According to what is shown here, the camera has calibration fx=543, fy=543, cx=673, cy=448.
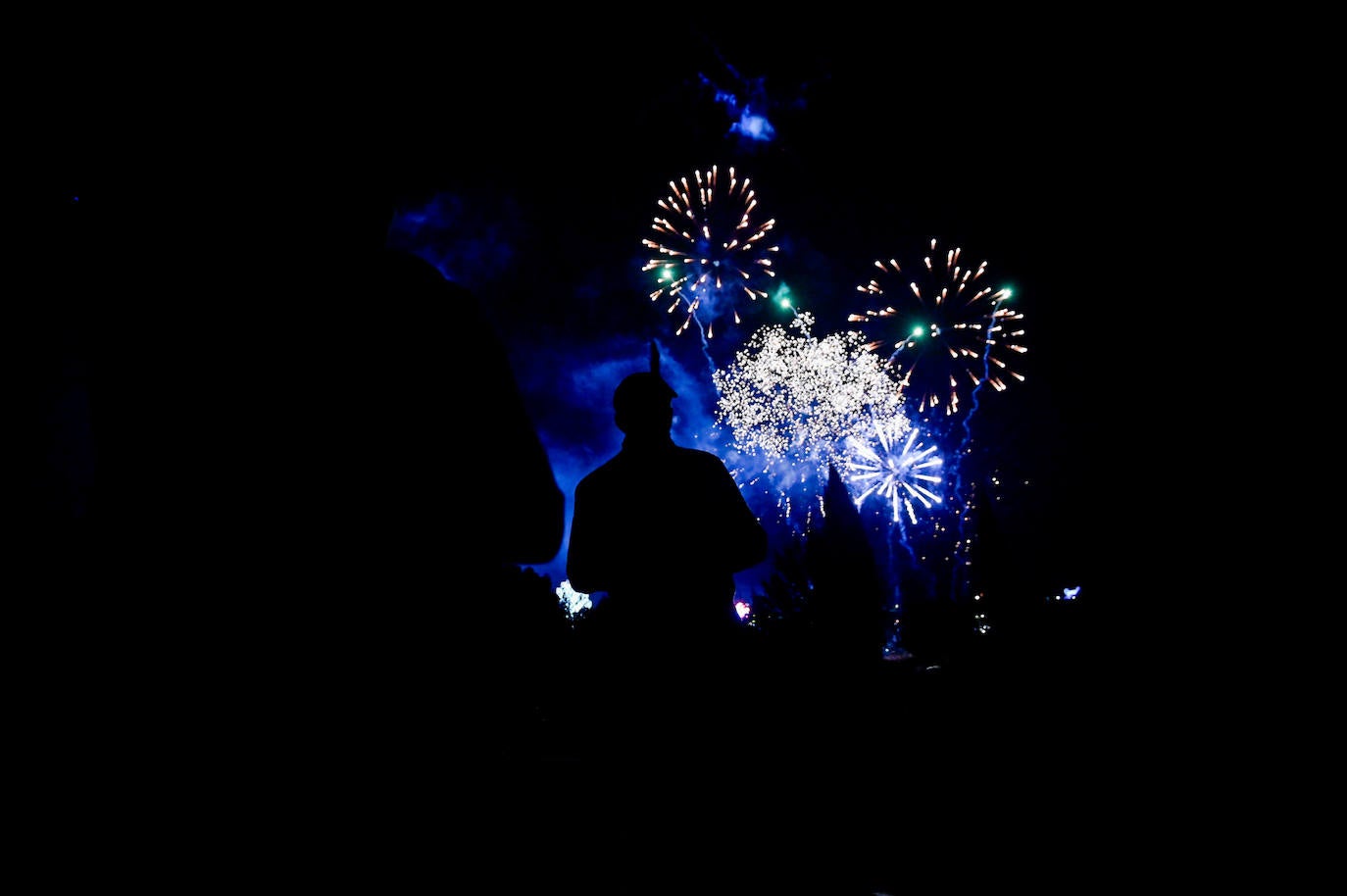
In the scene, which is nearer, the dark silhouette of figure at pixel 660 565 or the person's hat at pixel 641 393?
the dark silhouette of figure at pixel 660 565

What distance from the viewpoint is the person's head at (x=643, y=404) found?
11.1 ft

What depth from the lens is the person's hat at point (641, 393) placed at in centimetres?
340

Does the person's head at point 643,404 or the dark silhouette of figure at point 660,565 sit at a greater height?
the person's head at point 643,404

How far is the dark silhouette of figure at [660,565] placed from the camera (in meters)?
2.95

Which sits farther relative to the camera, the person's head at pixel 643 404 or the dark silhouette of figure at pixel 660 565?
the person's head at pixel 643 404

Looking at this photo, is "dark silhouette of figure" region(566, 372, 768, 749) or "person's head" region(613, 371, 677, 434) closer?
"dark silhouette of figure" region(566, 372, 768, 749)

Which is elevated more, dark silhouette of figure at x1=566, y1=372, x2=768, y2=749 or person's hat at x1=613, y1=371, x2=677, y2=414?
person's hat at x1=613, y1=371, x2=677, y2=414

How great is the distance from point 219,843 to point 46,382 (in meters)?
4.47

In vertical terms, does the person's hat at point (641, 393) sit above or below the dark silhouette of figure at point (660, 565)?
above

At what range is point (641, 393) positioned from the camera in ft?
11.1

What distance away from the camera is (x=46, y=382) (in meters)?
3.63

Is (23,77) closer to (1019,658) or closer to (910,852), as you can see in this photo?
(910,852)

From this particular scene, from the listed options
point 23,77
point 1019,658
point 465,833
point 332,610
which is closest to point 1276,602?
point 1019,658

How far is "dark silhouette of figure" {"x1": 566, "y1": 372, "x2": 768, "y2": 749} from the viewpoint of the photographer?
9.67ft
